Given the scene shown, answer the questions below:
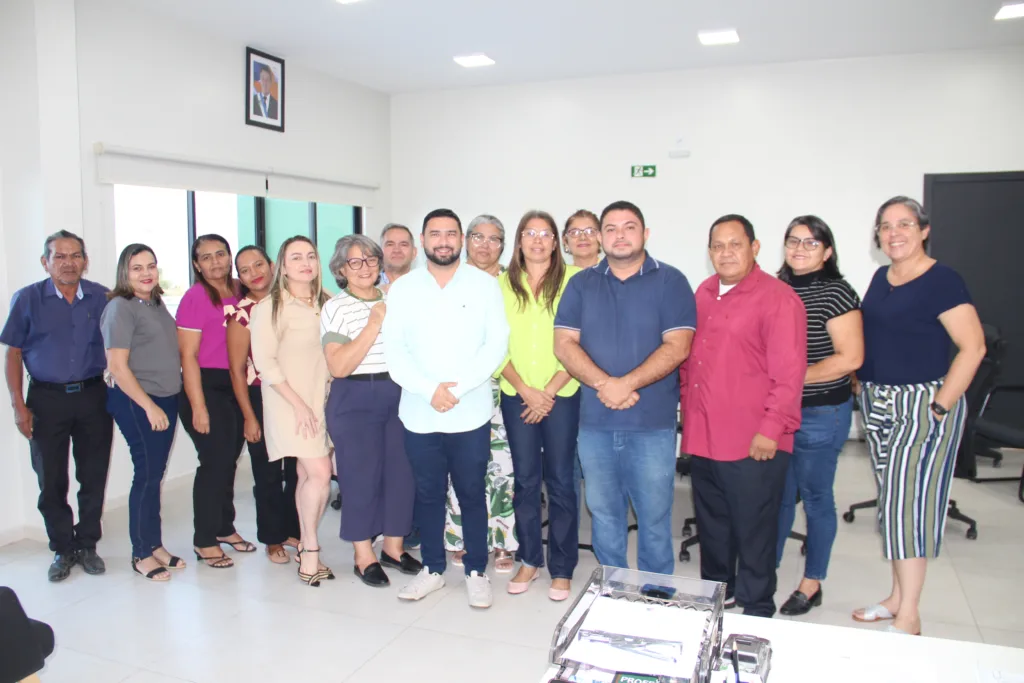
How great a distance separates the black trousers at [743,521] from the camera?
2.62 metres

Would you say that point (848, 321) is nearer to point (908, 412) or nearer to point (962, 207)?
point (908, 412)

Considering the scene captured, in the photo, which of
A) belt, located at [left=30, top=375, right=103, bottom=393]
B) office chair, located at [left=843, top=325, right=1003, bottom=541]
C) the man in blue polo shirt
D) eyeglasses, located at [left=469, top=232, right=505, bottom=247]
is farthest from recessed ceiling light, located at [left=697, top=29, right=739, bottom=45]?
belt, located at [left=30, top=375, right=103, bottom=393]

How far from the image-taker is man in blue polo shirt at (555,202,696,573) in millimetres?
2635

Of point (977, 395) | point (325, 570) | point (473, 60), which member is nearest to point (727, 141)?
point (473, 60)

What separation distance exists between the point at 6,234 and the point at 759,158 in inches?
210

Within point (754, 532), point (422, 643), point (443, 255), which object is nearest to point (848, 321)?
point (754, 532)

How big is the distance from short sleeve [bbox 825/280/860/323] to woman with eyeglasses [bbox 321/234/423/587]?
68.4 inches

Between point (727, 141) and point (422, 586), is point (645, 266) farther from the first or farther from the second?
point (727, 141)

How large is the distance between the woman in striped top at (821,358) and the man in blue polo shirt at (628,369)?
1.60ft

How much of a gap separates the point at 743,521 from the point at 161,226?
4.49m

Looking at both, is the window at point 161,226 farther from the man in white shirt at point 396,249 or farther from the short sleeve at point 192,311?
the man in white shirt at point 396,249

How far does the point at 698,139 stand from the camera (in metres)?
6.26

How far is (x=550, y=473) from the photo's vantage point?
309 cm

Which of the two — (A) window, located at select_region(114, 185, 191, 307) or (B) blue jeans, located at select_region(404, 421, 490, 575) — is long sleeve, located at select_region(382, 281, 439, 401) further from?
(A) window, located at select_region(114, 185, 191, 307)
